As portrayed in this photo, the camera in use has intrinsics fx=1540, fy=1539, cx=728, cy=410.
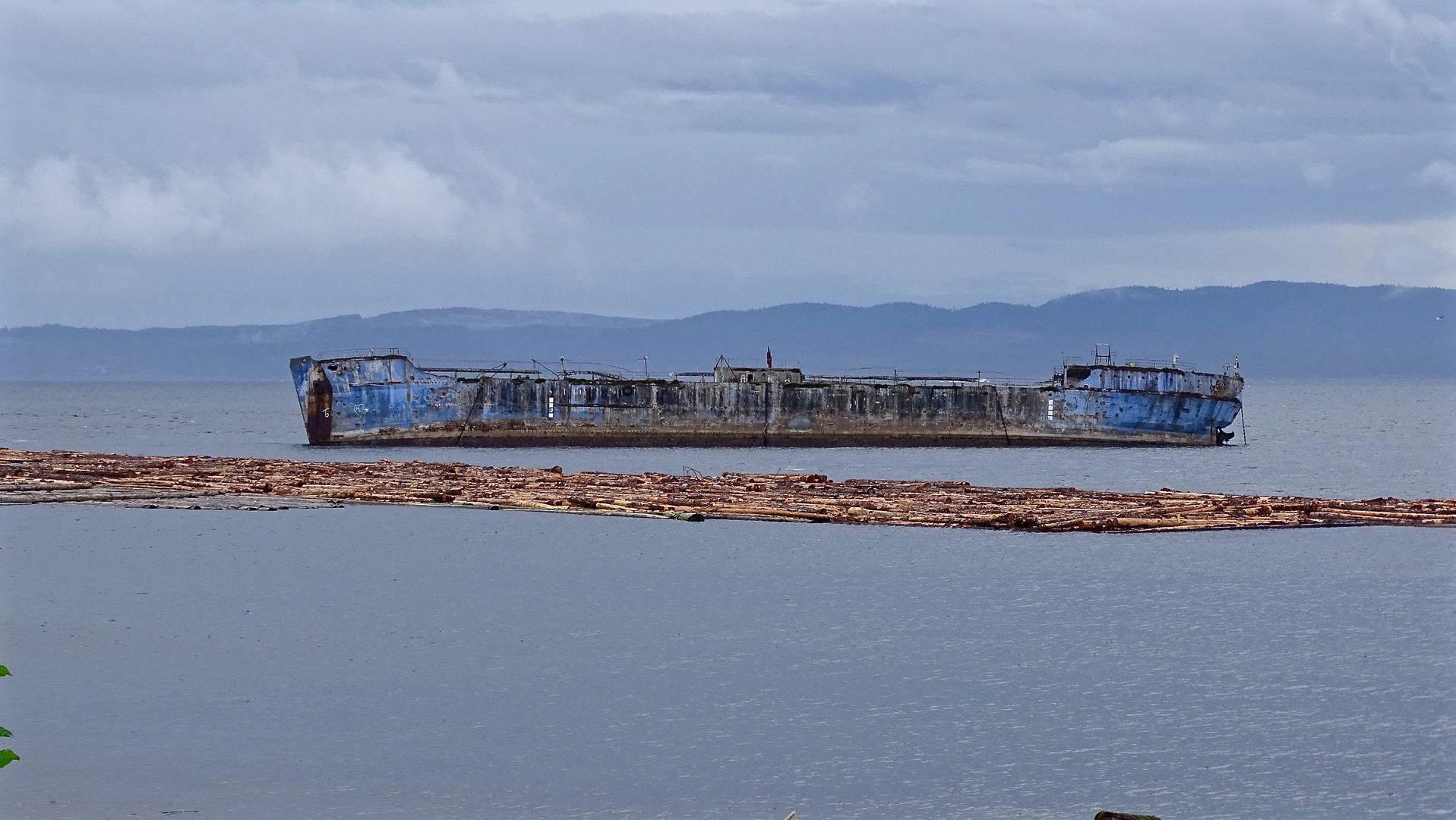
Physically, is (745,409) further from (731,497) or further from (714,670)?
(714,670)

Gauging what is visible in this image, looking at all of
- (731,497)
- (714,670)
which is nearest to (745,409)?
(731,497)

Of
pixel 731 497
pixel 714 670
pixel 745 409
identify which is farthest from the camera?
pixel 745 409

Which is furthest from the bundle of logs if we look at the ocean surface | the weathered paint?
the weathered paint

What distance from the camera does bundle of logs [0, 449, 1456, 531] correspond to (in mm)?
34594

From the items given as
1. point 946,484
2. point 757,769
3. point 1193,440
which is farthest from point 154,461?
point 1193,440

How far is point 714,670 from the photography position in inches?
790

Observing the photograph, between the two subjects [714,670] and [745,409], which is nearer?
[714,670]

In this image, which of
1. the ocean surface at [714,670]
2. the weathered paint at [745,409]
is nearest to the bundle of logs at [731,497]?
the ocean surface at [714,670]

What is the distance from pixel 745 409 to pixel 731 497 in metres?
39.0

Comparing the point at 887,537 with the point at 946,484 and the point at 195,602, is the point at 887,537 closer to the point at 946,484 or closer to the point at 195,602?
the point at 946,484

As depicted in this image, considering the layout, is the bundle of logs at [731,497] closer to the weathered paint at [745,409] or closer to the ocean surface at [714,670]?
the ocean surface at [714,670]

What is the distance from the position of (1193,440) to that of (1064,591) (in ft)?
186

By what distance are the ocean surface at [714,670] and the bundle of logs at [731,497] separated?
2.61 feet

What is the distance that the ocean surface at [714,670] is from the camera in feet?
47.0
